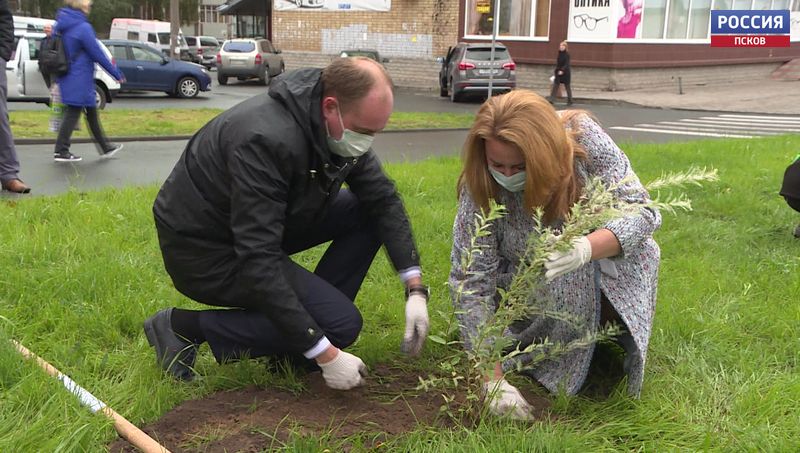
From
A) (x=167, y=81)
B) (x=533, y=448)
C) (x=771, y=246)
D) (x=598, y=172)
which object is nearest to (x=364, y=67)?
(x=598, y=172)

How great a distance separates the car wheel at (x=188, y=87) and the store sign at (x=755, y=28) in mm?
18114

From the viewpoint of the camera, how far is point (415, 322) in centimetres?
268

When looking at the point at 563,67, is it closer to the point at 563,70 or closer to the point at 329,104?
the point at 563,70

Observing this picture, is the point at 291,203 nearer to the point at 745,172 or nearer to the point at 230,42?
the point at 745,172

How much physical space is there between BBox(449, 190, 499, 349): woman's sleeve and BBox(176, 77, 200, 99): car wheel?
1773 centimetres

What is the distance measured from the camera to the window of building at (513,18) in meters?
23.9

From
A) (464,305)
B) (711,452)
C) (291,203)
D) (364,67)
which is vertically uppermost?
(364,67)

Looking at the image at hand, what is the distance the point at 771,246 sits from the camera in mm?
4844

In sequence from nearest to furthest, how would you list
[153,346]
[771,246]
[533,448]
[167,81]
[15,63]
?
[533,448], [153,346], [771,246], [15,63], [167,81]

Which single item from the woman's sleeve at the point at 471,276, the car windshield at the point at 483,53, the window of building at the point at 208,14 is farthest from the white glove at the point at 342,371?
the window of building at the point at 208,14

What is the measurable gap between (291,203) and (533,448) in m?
1.16

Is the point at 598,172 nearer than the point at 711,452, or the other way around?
the point at 711,452

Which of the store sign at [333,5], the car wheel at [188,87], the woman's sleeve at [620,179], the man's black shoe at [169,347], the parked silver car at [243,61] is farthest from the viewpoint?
the store sign at [333,5]

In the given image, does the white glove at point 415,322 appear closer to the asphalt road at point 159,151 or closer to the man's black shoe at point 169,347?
the man's black shoe at point 169,347
